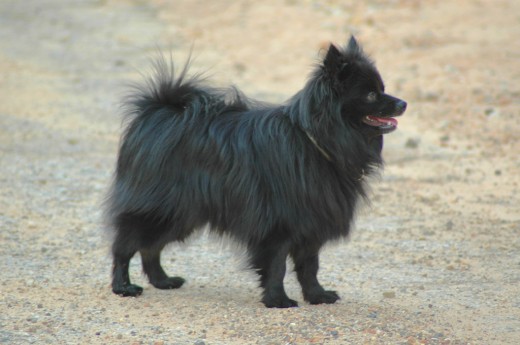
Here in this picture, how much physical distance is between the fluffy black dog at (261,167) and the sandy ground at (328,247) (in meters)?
0.38

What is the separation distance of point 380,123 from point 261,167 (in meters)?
0.89

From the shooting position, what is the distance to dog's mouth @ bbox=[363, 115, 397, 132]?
6079mm

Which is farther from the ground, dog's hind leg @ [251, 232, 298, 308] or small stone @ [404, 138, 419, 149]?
small stone @ [404, 138, 419, 149]

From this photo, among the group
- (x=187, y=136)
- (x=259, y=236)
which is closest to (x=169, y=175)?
(x=187, y=136)

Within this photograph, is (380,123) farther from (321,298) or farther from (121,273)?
(121,273)

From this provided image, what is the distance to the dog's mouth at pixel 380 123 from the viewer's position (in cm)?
608

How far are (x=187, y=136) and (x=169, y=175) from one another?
0.31 meters

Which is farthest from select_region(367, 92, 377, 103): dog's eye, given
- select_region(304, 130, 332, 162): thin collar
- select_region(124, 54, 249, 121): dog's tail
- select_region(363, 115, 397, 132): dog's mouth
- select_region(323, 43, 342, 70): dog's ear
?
select_region(124, 54, 249, 121): dog's tail

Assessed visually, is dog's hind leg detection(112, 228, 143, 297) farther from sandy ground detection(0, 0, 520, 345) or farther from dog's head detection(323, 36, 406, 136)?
dog's head detection(323, 36, 406, 136)

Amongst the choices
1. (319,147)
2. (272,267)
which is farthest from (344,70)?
(272,267)

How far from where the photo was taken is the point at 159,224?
6469 millimetres

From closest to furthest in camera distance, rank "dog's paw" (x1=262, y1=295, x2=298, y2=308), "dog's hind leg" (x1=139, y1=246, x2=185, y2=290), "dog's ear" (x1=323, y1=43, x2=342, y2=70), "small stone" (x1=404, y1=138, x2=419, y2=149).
Answer: "dog's ear" (x1=323, y1=43, x2=342, y2=70)
"dog's paw" (x1=262, y1=295, x2=298, y2=308)
"dog's hind leg" (x1=139, y1=246, x2=185, y2=290)
"small stone" (x1=404, y1=138, x2=419, y2=149)

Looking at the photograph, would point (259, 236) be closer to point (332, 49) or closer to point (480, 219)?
point (332, 49)

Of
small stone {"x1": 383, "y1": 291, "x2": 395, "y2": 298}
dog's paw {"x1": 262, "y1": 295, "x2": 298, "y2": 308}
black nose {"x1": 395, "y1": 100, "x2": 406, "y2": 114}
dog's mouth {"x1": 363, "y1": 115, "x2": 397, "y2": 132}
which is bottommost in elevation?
dog's paw {"x1": 262, "y1": 295, "x2": 298, "y2": 308}
